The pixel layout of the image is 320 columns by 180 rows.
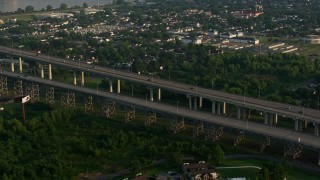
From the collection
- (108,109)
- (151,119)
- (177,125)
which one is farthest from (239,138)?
(108,109)

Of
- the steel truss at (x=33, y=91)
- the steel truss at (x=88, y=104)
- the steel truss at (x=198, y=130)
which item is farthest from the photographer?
the steel truss at (x=33, y=91)

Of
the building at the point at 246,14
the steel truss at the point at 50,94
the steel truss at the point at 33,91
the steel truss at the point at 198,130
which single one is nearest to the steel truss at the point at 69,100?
the steel truss at the point at 50,94

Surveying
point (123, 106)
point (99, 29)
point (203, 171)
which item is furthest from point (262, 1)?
point (203, 171)

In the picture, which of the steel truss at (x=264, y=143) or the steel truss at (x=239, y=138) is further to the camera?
the steel truss at (x=239, y=138)

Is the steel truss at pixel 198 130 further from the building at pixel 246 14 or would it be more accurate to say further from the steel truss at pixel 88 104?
the building at pixel 246 14

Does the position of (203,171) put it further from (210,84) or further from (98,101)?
(210,84)

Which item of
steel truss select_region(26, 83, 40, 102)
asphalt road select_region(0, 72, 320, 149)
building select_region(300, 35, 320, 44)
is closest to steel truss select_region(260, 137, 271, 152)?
asphalt road select_region(0, 72, 320, 149)
